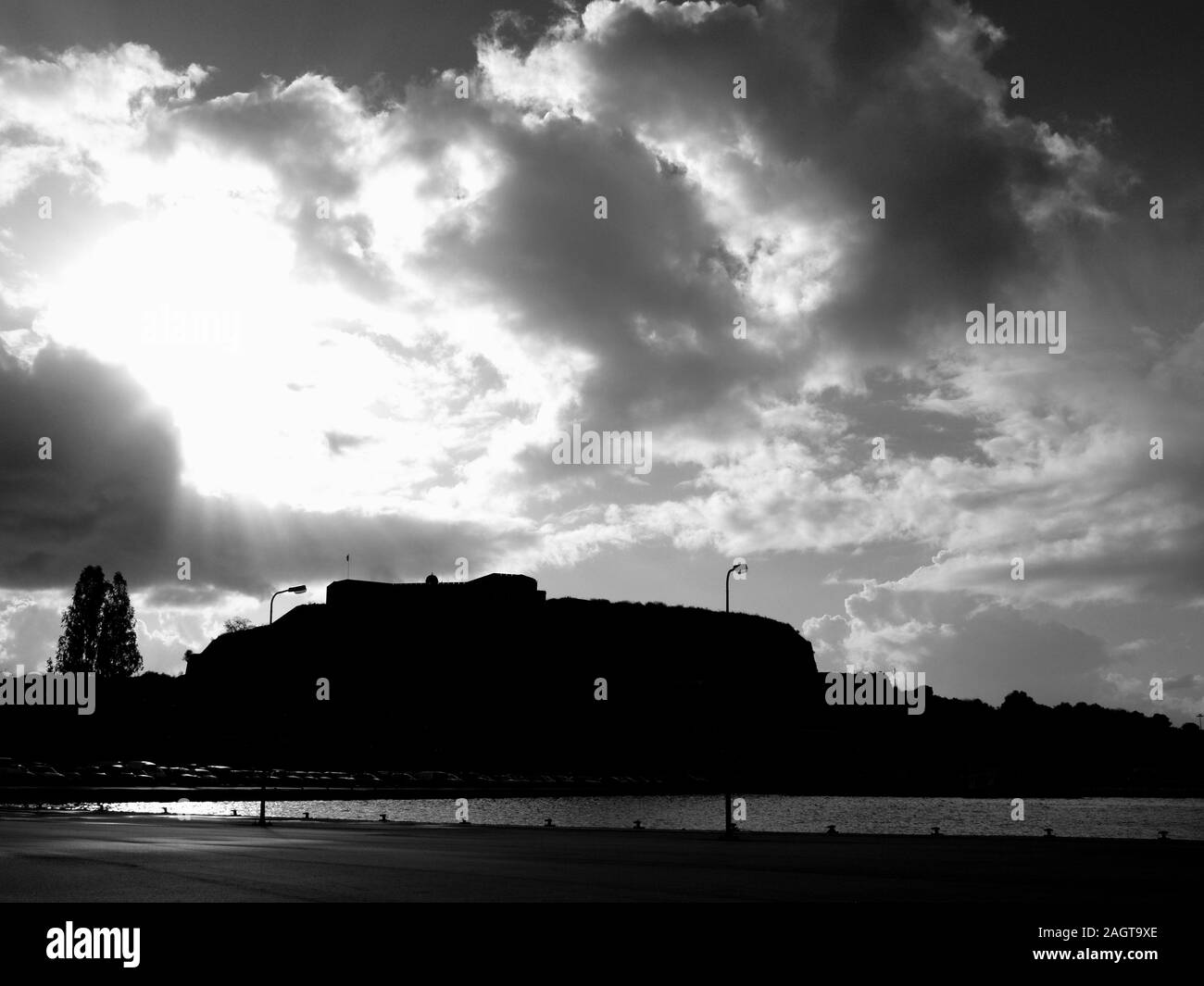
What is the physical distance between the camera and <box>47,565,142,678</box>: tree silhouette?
541 feet

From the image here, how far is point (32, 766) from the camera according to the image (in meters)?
142

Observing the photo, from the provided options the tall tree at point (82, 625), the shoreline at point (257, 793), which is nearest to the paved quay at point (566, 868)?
the shoreline at point (257, 793)

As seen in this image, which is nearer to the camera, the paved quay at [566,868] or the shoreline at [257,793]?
the paved quay at [566,868]

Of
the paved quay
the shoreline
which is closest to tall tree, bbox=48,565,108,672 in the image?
the shoreline

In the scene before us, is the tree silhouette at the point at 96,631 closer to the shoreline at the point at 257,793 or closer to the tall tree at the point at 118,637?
the tall tree at the point at 118,637

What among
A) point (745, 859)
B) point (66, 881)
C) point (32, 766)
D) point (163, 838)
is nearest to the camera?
point (66, 881)

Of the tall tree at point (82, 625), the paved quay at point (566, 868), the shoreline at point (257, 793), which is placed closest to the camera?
the paved quay at point (566, 868)

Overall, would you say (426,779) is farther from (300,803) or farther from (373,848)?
(373,848)

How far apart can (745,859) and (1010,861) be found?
8.51m

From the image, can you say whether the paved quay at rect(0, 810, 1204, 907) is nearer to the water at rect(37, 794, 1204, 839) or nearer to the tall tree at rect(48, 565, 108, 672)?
the water at rect(37, 794, 1204, 839)

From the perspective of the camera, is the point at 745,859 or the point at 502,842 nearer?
the point at 745,859

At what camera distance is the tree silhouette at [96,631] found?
541 ft

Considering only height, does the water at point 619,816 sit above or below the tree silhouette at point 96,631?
below

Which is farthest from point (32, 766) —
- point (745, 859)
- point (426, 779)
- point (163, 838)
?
point (745, 859)
